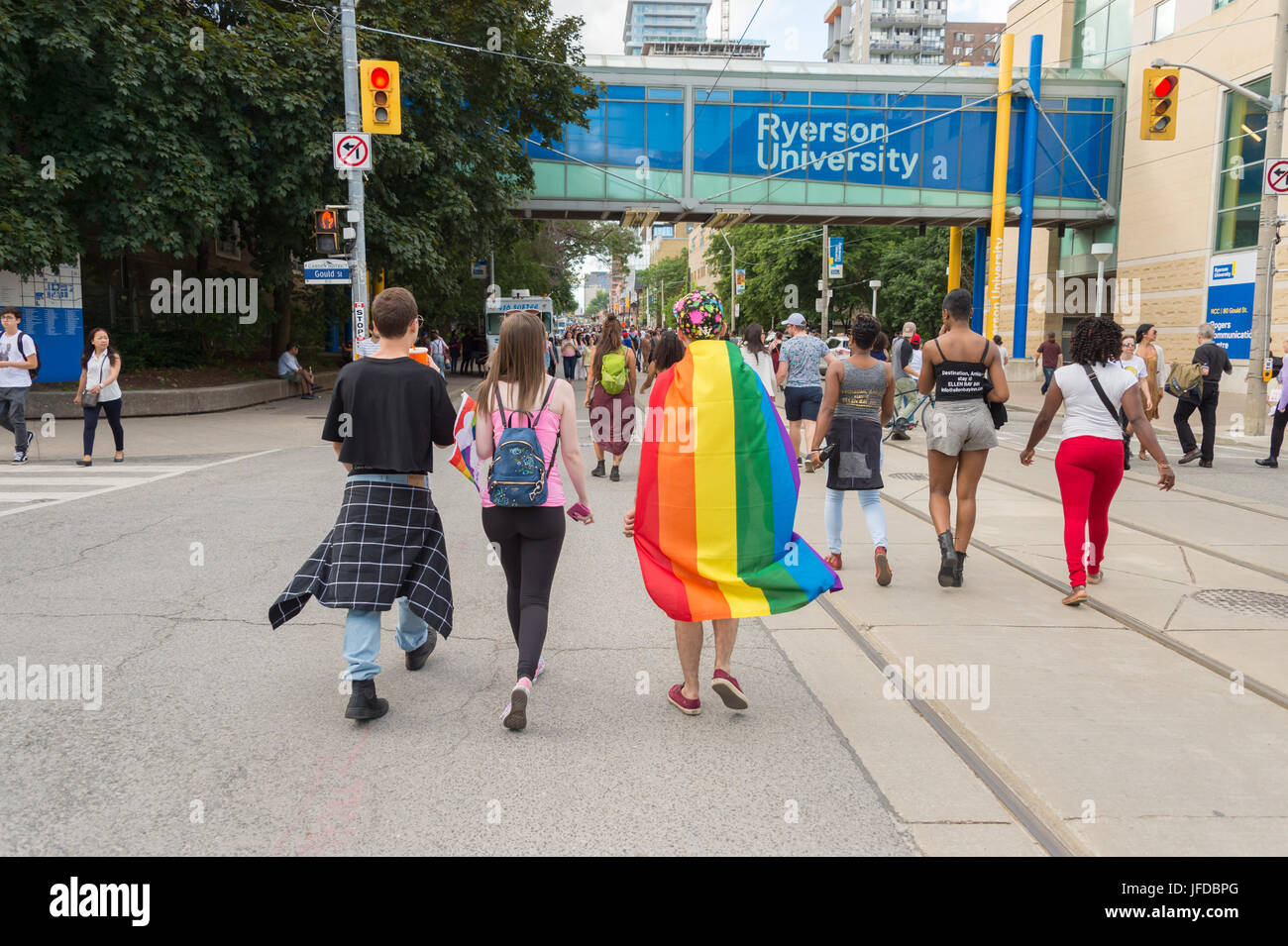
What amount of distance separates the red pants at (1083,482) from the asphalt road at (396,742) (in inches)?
84.7

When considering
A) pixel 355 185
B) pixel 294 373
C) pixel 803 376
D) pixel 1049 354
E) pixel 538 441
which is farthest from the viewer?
pixel 1049 354

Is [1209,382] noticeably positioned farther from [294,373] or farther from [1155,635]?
[294,373]

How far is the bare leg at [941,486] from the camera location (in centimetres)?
691

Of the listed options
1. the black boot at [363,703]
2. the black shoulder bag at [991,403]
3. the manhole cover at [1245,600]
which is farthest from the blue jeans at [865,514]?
the black boot at [363,703]

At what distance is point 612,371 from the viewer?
11.4m

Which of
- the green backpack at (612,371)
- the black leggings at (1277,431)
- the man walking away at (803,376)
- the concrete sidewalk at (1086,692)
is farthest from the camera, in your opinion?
the black leggings at (1277,431)

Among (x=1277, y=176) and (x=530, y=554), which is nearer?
(x=530, y=554)

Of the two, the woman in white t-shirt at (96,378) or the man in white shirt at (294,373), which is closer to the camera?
the woman in white t-shirt at (96,378)

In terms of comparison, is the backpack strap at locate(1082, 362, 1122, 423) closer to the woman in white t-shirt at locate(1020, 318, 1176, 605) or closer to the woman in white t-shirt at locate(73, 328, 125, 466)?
the woman in white t-shirt at locate(1020, 318, 1176, 605)

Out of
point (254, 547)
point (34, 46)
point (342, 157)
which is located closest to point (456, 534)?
point (254, 547)

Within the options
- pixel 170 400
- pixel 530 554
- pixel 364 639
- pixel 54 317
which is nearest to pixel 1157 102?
pixel 530 554

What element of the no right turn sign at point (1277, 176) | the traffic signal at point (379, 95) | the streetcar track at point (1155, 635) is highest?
the traffic signal at point (379, 95)

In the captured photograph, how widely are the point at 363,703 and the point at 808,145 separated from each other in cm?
3278

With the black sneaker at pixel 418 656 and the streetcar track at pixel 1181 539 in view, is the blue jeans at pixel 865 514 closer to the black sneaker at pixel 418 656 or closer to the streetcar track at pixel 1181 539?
the streetcar track at pixel 1181 539
